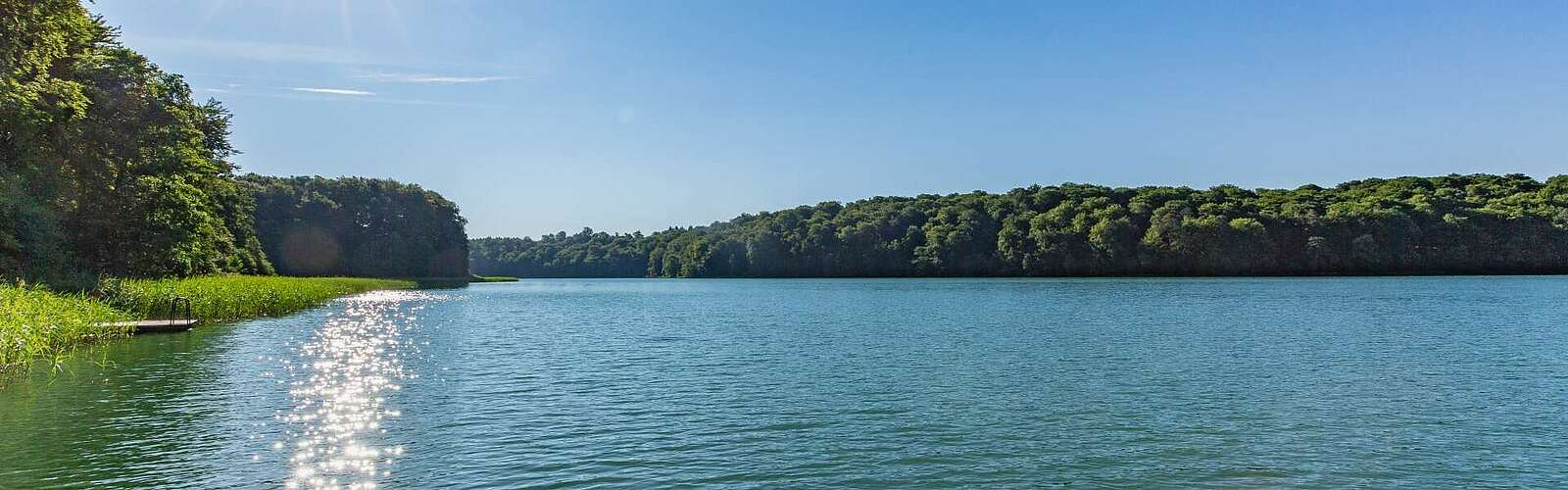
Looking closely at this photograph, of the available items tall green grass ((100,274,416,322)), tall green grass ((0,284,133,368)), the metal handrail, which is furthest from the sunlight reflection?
tall green grass ((100,274,416,322))

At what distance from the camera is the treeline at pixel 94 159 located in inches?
1531

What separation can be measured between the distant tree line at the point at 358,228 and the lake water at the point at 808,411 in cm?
12407

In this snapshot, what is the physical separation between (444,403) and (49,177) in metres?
38.5

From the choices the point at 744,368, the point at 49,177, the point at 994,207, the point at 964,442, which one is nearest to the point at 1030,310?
the point at 744,368

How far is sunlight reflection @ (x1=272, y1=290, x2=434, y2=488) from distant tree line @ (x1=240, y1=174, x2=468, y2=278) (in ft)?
414

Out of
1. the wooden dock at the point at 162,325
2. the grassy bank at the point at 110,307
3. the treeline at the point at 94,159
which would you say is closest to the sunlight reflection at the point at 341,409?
the grassy bank at the point at 110,307

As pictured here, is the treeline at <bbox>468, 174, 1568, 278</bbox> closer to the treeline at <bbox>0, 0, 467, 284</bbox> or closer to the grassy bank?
the grassy bank

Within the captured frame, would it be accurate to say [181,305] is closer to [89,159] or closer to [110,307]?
[110,307]

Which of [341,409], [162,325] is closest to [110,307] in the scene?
[162,325]

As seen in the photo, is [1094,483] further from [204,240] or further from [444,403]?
[204,240]

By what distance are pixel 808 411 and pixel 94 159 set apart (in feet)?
163

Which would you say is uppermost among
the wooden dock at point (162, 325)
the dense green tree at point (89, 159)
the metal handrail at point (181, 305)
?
the dense green tree at point (89, 159)

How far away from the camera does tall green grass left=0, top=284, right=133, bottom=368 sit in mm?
24094

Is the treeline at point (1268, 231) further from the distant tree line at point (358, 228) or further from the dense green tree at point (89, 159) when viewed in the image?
the dense green tree at point (89, 159)
